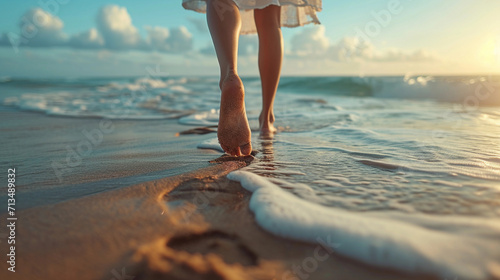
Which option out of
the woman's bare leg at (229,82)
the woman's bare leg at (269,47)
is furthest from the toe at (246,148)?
the woman's bare leg at (269,47)

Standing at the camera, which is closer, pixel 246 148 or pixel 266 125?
pixel 246 148

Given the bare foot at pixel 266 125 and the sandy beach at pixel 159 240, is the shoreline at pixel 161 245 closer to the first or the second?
the sandy beach at pixel 159 240

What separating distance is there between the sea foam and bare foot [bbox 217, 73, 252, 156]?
615 mm

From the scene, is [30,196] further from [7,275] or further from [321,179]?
[321,179]

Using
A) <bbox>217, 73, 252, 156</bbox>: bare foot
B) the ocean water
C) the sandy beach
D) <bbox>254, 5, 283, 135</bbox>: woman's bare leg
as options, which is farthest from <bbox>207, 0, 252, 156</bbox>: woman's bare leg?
<bbox>254, 5, 283, 135</bbox>: woman's bare leg

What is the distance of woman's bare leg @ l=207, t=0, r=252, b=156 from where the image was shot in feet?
4.81

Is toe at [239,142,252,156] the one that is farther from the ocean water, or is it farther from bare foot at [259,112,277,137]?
bare foot at [259,112,277,137]

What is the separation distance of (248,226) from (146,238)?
0.78 ft

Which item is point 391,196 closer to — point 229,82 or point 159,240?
point 159,240

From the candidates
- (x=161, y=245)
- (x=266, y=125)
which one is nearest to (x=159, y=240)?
(x=161, y=245)

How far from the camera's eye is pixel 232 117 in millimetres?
1477

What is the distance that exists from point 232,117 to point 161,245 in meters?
0.85

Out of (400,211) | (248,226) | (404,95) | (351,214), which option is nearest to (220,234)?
(248,226)

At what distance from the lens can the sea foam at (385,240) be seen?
605 millimetres
